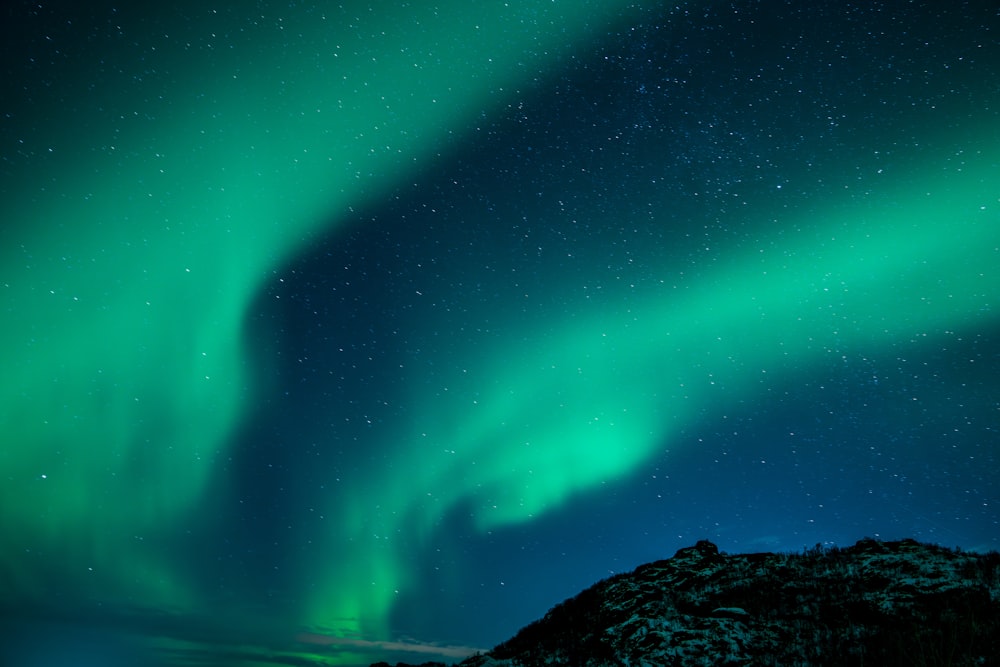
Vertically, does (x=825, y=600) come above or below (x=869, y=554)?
below

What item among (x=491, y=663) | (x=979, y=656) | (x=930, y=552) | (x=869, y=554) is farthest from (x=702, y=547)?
(x=979, y=656)

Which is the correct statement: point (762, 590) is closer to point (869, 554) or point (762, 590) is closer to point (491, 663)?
point (869, 554)

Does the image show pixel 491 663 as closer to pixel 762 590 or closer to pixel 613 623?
pixel 613 623

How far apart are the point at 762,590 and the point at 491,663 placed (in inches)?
288

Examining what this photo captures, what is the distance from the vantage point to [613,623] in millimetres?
15062

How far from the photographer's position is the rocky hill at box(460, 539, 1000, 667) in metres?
10.4

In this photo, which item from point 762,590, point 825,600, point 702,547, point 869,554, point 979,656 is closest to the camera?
point 979,656

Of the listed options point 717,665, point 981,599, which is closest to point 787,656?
point 717,665

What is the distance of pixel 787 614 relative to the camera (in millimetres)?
12555

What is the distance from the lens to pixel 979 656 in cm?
909

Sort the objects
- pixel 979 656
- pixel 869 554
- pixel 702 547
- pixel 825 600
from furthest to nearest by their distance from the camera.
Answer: pixel 702 547 → pixel 869 554 → pixel 825 600 → pixel 979 656

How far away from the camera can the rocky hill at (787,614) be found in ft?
34.3

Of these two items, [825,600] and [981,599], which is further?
[825,600]

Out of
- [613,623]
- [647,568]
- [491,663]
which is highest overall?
[647,568]
